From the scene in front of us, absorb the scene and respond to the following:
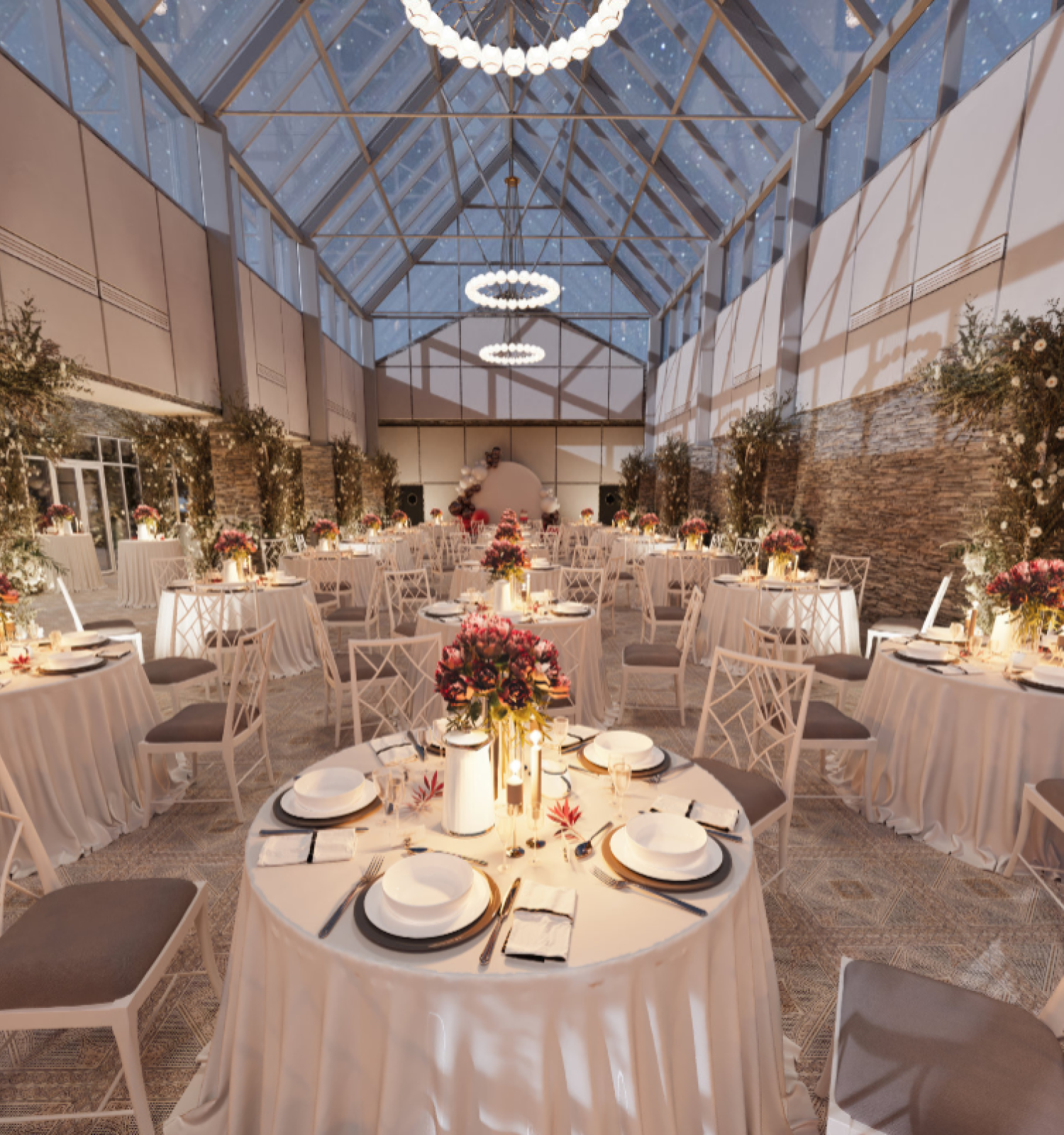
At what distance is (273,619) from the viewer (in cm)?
519

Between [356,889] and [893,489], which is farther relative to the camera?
[893,489]

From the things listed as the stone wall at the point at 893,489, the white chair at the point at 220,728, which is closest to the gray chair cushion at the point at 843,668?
the stone wall at the point at 893,489

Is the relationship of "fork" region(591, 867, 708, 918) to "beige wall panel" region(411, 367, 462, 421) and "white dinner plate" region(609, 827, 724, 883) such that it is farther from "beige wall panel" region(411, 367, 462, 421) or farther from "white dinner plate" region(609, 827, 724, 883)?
"beige wall panel" region(411, 367, 462, 421)

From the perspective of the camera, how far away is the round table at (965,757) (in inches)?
101

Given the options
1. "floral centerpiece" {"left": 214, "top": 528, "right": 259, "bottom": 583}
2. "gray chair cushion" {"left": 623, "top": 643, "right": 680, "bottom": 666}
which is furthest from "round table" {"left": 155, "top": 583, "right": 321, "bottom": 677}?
"gray chair cushion" {"left": 623, "top": 643, "right": 680, "bottom": 666}

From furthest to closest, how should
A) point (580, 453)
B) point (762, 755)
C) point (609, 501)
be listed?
point (609, 501) < point (580, 453) < point (762, 755)

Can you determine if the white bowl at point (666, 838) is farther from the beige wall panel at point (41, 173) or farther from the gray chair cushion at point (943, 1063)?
the beige wall panel at point (41, 173)

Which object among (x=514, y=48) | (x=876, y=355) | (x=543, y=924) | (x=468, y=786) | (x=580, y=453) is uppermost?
(x=514, y=48)

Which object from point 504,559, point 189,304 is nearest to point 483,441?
point 189,304

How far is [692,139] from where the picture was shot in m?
9.09

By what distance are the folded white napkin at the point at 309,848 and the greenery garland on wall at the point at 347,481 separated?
455 inches

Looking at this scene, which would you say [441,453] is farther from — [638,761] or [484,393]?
[638,761]

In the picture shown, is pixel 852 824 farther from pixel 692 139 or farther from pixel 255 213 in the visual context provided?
pixel 255 213

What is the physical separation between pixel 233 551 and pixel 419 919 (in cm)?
484
